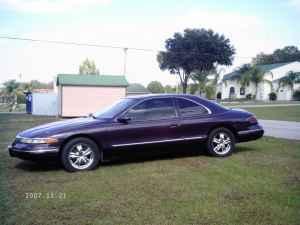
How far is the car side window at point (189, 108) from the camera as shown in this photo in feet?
24.0

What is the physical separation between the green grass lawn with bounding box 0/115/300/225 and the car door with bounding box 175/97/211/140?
1.07ft

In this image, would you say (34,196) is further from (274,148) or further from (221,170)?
(274,148)

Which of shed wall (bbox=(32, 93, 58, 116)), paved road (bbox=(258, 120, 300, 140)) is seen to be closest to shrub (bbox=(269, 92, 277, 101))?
shed wall (bbox=(32, 93, 58, 116))

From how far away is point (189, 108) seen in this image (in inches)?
292

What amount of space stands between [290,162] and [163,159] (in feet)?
8.75

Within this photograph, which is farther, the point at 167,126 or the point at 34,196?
the point at 167,126

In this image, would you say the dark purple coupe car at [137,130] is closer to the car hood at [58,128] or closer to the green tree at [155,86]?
the car hood at [58,128]

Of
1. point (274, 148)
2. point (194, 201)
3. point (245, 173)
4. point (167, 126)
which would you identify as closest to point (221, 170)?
point (245, 173)

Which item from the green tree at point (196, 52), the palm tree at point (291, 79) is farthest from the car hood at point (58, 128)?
the palm tree at point (291, 79)

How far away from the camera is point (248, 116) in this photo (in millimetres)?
7949

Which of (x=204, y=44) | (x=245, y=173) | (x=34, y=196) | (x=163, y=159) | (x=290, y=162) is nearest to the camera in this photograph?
(x=34, y=196)

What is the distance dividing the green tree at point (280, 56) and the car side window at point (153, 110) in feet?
273

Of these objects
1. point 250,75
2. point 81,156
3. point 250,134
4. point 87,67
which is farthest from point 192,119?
point 87,67

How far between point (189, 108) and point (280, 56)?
86.8m
